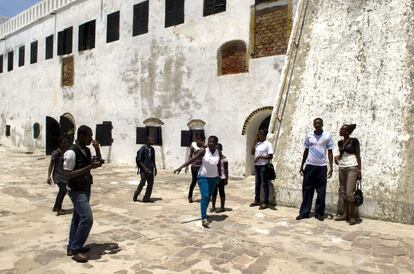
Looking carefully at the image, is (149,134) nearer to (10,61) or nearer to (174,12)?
(174,12)

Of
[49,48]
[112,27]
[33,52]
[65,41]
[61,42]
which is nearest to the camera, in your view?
[112,27]

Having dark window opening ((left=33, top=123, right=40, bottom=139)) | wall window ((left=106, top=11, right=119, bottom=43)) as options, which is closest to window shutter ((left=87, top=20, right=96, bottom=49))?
wall window ((left=106, top=11, right=119, bottom=43))

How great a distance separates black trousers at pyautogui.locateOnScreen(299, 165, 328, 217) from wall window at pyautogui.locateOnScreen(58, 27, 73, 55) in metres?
16.1

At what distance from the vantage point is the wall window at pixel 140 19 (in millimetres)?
15250

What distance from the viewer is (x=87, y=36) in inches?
723

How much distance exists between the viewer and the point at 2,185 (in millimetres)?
10352

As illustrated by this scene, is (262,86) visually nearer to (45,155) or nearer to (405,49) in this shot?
(405,49)

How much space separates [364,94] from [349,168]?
1.79m

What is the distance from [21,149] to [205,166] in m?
20.4

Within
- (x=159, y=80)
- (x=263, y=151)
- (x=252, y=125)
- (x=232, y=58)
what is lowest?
(x=263, y=151)

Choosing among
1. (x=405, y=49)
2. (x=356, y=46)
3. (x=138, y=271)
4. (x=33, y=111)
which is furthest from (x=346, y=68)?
(x=33, y=111)

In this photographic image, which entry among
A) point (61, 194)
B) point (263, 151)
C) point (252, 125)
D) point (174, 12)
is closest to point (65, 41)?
point (174, 12)

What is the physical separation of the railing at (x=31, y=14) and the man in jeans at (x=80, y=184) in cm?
1676

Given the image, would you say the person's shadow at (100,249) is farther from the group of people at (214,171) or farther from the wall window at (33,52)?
the wall window at (33,52)
